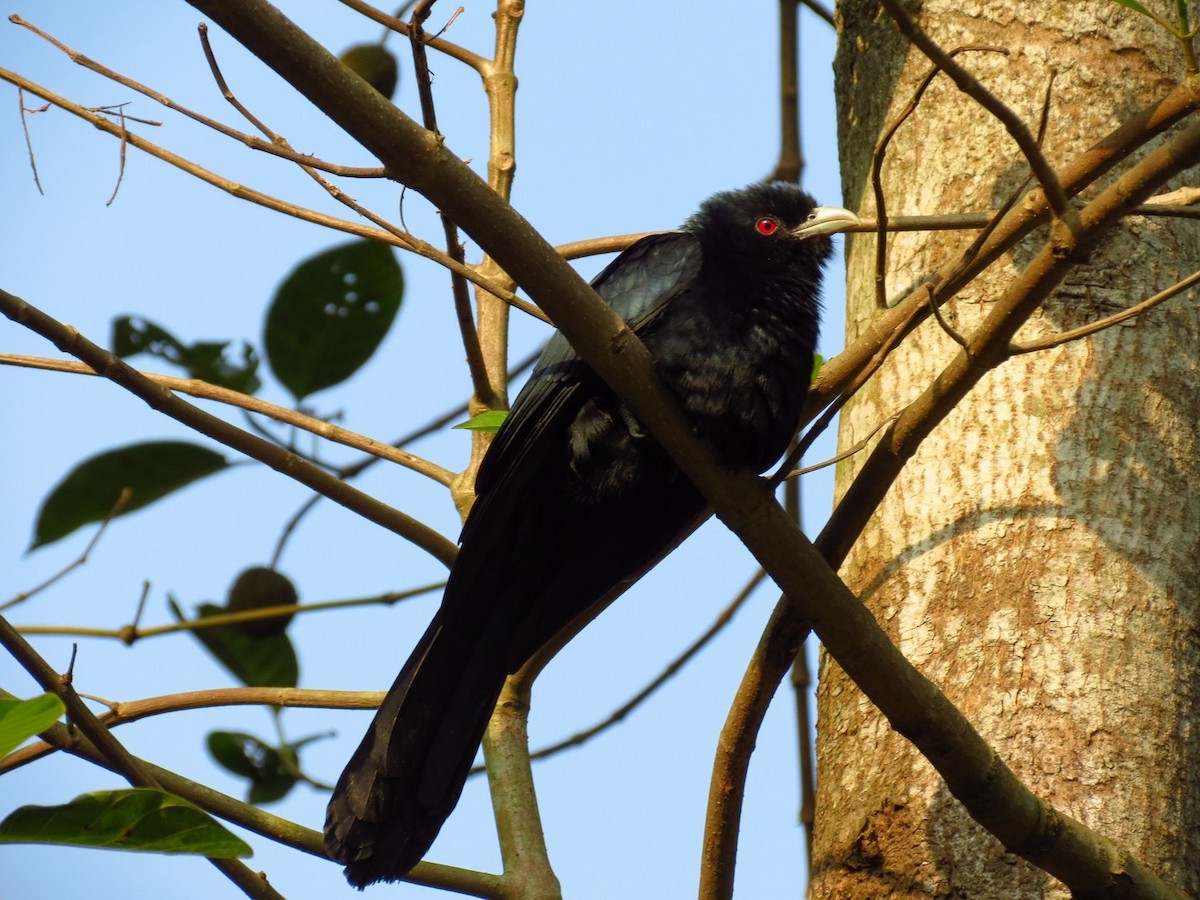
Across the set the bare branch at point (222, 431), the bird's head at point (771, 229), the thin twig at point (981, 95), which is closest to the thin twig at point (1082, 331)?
the thin twig at point (981, 95)

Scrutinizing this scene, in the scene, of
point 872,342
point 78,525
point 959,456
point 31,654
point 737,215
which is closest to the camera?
point 31,654

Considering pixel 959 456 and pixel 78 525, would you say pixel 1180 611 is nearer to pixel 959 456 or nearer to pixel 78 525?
pixel 959 456

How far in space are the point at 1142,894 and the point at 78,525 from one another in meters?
3.48

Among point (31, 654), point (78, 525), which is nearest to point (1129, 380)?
point (31, 654)

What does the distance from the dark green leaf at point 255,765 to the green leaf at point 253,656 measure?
21cm

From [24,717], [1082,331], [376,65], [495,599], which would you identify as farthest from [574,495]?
[376,65]

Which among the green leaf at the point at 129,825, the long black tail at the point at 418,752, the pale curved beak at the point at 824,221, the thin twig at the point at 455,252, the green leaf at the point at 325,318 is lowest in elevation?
the green leaf at the point at 129,825

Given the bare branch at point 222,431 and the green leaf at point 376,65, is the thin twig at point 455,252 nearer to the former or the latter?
the bare branch at point 222,431

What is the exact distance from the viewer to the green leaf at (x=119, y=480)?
14.0 feet

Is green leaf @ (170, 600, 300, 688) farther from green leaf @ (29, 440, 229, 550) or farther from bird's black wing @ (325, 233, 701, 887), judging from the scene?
bird's black wing @ (325, 233, 701, 887)

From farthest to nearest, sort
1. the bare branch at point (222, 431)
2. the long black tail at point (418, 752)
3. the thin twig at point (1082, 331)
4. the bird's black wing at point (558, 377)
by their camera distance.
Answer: the bird's black wing at point (558, 377) → the long black tail at point (418, 752) → the bare branch at point (222, 431) → the thin twig at point (1082, 331)

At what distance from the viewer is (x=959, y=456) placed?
11.1ft

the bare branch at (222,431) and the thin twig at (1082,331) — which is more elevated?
the bare branch at (222,431)

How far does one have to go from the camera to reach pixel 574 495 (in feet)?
11.6
